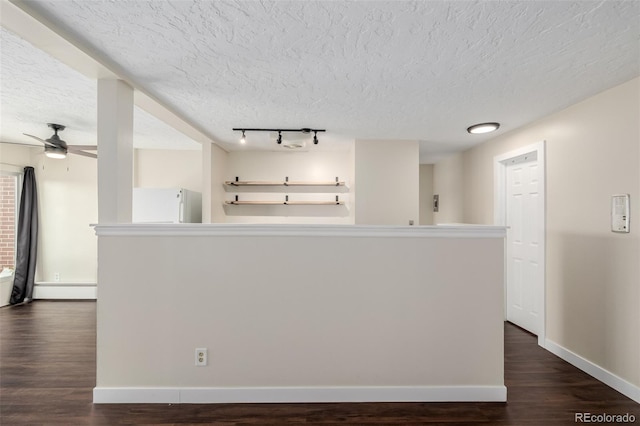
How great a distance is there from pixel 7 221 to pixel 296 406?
19.0 ft

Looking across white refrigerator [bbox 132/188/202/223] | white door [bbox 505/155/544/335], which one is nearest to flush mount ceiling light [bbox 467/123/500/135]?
white door [bbox 505/155/544/335]

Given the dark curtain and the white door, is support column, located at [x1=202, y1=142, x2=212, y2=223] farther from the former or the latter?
the white door

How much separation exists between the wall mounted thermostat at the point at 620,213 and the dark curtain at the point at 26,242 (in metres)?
7.44

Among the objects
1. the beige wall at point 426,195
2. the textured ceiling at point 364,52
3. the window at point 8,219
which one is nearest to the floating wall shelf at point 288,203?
the textured ceiling at point 364,52

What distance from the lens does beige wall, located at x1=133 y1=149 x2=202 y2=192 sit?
17.0 ft

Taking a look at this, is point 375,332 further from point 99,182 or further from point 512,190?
point 512,190

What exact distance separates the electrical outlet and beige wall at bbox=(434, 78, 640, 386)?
3238 millimetres

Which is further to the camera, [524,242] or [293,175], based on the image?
[293,175]

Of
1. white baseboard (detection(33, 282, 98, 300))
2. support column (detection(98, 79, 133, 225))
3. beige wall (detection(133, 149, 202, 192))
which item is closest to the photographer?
support column (detection(98, 79, 133, 225))

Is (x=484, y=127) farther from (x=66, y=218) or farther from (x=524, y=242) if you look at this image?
(x=66, y=218)

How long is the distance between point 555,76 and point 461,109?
2.66ft

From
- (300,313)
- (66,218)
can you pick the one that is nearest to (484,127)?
(300,313)

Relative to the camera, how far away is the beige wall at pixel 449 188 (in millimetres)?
5061

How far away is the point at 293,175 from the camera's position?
5.07 metres
